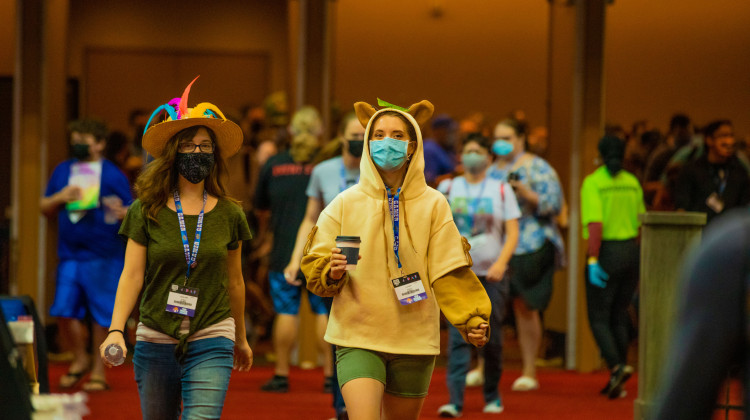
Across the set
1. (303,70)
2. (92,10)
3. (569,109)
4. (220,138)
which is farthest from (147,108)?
(220,138)

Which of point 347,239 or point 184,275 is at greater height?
point 347,239

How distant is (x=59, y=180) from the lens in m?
7.90

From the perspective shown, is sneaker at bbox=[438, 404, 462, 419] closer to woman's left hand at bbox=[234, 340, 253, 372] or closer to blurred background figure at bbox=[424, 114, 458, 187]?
blurred background figure at bbox=[424, 114, 458, 187]

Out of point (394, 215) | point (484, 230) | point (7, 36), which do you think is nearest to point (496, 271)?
→ point (484, 230)

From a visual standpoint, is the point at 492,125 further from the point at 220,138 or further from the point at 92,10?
the point at 220,138

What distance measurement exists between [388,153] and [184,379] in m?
1.19

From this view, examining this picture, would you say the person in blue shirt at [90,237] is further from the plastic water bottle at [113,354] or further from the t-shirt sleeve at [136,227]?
the plastic water bottle at [113,354]

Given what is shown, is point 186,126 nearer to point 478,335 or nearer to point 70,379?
point 478,335

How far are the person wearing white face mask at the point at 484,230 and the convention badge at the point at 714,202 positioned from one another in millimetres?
1990

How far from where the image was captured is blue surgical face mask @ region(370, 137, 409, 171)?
446cm

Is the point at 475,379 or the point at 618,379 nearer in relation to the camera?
the point at 618,379

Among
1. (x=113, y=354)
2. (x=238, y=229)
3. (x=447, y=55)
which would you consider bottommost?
(x=113, y=354)

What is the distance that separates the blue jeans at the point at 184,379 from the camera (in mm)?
4051

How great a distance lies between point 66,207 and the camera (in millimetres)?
7785
